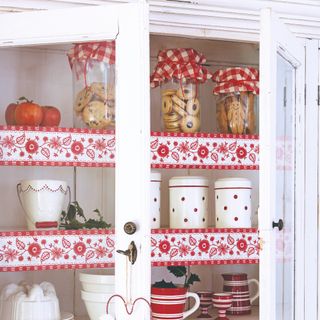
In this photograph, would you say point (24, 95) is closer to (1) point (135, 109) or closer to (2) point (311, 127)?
(1) point (135, 109)

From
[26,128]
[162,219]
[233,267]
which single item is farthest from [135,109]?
[233,267]

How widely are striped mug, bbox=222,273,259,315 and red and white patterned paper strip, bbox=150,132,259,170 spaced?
1.12 feet

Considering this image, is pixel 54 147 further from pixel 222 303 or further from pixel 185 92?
pixel 222 303

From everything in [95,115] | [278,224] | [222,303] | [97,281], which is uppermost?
[95,115]

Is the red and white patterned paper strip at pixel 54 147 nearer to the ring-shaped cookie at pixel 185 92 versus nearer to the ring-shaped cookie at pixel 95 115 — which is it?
the ring-shaped cookie at pixel 95 115

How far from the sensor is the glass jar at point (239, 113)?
1.96 meters

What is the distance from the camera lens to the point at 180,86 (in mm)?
1920

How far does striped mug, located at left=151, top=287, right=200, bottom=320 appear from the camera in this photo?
1.80 m

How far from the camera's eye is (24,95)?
5.55 ft

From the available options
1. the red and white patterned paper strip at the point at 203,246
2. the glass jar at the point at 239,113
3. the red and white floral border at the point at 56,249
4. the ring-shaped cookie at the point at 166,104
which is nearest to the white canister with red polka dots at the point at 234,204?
the red and white patterned paper strip at the point at 203,246

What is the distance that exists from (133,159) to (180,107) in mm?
386

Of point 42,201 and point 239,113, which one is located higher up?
point 239,113

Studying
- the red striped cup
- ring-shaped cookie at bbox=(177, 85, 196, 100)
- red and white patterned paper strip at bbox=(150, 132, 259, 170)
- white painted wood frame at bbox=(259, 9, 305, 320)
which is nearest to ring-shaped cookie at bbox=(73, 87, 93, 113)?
red and white patterned paper strip at bbox=(150, 132, 259, 170)

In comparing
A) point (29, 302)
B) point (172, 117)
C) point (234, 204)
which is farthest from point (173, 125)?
point (29, 302)
